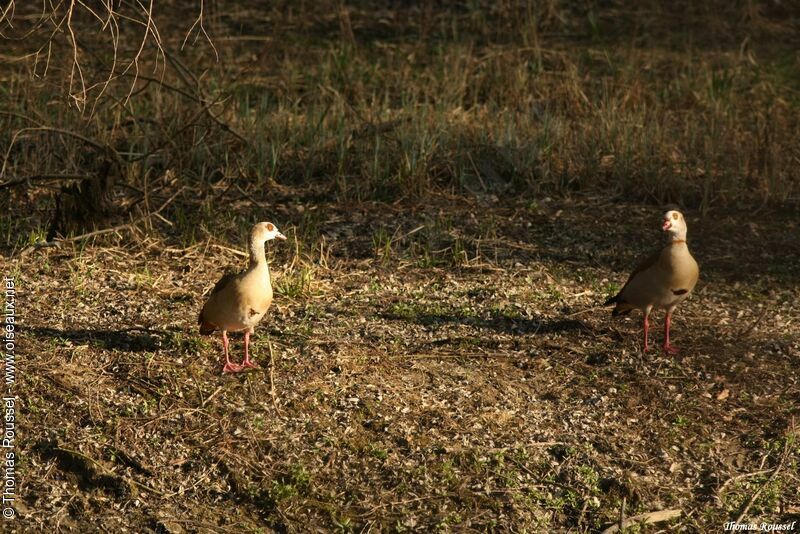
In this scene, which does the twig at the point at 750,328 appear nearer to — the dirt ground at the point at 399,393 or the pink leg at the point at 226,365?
the dirt ground at the point at 399,393

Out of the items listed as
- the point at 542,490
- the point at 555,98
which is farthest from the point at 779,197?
the point at 542,490

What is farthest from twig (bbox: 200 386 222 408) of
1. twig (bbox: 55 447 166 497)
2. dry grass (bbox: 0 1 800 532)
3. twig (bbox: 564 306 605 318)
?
twig (bbox: 564 306 605 318)

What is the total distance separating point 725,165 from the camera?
26.3ft

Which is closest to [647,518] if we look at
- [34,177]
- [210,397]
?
[210,397]

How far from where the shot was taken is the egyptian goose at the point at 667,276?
5523mm

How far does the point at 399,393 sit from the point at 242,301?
0.80 metres

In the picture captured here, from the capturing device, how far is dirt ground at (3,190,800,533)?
455 centimetres

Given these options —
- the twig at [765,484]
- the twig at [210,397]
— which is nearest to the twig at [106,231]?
the twig at [210,397]

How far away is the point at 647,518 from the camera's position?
4.60 meters

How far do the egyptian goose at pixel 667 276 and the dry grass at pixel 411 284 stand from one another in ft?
0.93

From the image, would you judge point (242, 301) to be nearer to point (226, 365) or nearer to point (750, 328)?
point (226, 365)

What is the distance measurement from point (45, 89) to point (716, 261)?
16.3ft

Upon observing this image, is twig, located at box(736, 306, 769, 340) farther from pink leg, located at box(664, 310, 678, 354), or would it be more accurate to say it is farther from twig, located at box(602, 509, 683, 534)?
twig, located at box(602, 509, 683, 534)

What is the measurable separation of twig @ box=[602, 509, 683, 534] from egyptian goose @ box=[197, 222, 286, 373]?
1752mm
